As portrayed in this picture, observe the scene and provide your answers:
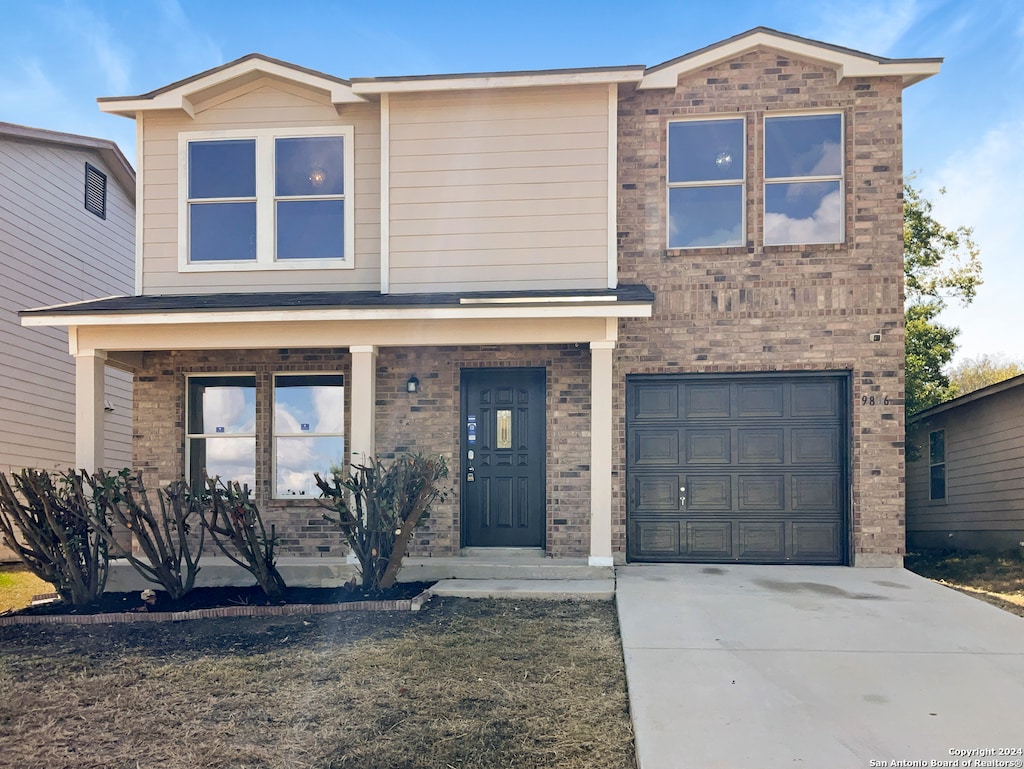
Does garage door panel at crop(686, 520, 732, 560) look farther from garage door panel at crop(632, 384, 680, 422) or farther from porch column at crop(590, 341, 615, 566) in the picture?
porch column at crop(590, 341, 615, 566)

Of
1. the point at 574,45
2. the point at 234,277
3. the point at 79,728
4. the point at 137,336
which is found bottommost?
the point at 79,728

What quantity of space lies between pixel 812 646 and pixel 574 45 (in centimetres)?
818

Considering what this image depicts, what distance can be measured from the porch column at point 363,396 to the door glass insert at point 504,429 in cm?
150

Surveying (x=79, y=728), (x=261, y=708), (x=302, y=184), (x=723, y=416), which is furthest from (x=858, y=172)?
(x=79, y=728)

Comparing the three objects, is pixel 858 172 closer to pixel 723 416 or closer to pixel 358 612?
pixel 723 416

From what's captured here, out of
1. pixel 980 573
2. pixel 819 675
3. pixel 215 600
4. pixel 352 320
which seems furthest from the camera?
pixel 980 573

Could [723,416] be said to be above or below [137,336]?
below

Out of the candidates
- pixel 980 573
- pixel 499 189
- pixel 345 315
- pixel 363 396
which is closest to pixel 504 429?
pixel 363 396

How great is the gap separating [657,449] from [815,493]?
1790mm

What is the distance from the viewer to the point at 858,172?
8086mm

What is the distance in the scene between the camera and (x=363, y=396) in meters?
7.70

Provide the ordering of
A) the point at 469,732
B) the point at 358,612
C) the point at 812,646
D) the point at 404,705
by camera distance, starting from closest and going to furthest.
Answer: the point at 469,732 → the point at 404,705 → the point at 812,646 → the point at 358,612

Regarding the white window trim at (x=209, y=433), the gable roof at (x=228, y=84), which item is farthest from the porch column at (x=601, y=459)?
the gable roof at (x=228, y=84)

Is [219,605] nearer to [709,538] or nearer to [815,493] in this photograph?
[709,538]
